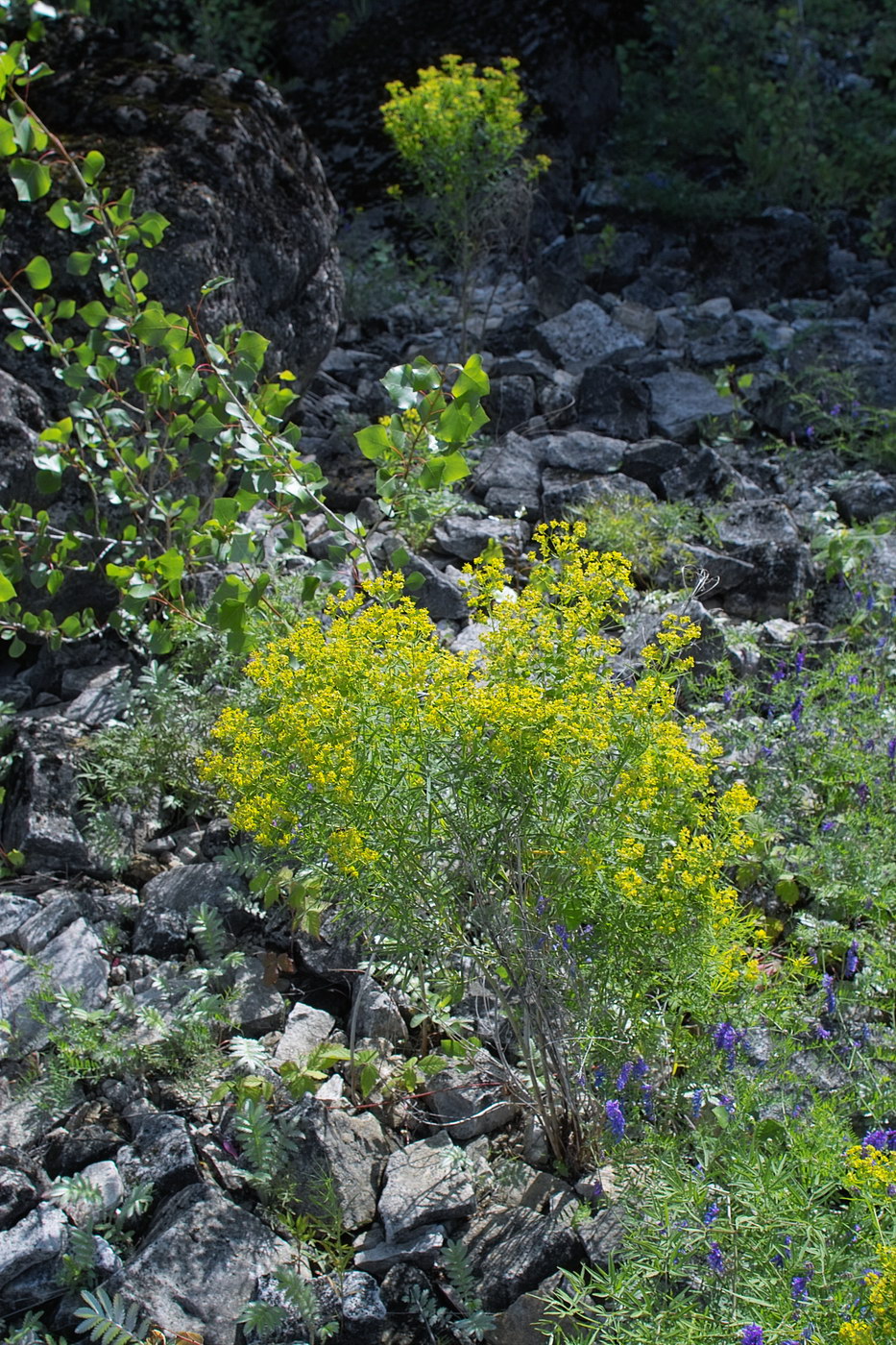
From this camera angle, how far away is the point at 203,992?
9.32 feet

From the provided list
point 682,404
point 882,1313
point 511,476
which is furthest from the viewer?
point 682,404

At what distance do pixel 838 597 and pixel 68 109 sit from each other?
12.7ft

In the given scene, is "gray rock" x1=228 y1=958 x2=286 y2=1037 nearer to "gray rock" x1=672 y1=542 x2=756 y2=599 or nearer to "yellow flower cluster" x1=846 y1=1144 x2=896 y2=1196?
"yellow flower cluster" x1=846 y1=1144 x2=896 y2=1196

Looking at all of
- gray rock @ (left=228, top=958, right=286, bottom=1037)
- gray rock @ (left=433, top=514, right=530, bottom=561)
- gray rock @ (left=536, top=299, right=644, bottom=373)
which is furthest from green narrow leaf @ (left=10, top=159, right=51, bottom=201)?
gray rock @ (left=536, top=299, right=644, bottom=373)

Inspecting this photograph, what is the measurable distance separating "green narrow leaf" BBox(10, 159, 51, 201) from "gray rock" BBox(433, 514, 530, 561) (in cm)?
201

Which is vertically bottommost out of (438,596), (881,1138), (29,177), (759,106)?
(881,1138)

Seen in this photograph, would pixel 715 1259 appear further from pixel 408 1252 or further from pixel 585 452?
pixel 585 452

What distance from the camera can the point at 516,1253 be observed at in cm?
229

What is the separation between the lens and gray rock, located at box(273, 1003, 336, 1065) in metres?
2.75

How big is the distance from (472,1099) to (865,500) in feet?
11.0

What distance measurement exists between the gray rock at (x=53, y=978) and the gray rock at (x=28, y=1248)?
0.51m

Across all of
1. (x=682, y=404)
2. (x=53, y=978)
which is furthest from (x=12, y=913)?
(x=682, y=404)

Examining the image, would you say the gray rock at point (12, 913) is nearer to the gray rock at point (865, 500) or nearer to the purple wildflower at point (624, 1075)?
the purple wildflower at point (624, 1075)

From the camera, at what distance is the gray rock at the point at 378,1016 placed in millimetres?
2830
